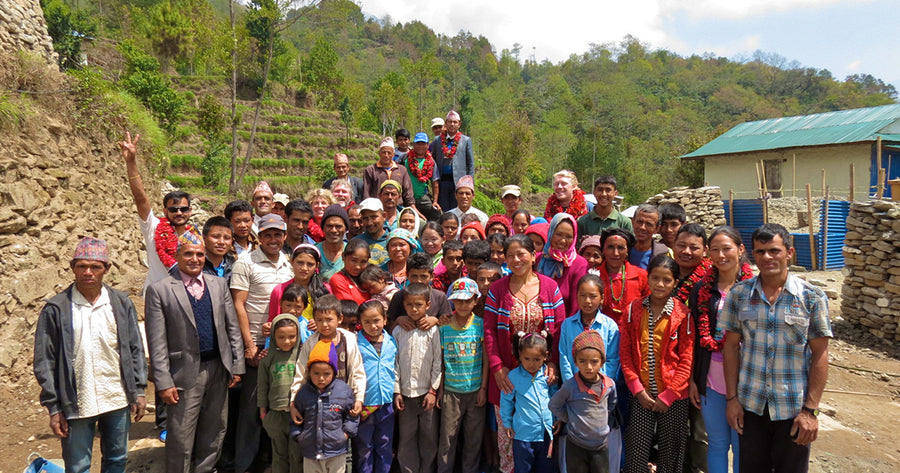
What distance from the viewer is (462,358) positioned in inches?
127

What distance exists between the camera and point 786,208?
14250mm

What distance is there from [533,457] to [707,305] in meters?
1.52

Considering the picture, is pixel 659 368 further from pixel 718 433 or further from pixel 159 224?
pixel 159 224

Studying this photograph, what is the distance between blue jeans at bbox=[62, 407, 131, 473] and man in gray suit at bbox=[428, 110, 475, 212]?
4.41 meters

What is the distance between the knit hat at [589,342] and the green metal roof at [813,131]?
1907 cm

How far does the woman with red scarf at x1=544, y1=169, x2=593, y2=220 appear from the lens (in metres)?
4.88

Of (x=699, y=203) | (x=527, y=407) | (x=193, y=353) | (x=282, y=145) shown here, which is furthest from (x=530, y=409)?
(x=282, y=145)

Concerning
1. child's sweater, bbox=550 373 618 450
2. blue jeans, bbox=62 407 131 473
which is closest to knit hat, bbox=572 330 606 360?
child's sweater, bbox=550 373 618 450

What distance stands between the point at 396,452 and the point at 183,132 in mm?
23664

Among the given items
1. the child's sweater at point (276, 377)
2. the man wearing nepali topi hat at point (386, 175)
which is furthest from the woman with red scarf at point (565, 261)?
the man wearing nepali topi hat at point (386, 175)

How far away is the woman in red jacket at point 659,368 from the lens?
2900 mm

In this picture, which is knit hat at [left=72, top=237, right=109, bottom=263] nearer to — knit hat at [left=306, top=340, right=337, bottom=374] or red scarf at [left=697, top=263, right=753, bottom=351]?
knit hat at [left=306, top=340, right=337, bottom=374]

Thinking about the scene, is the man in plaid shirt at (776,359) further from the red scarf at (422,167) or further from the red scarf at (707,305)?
the red scarf at (422,167)

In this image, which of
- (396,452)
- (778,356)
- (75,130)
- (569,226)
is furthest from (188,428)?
(75,130)
